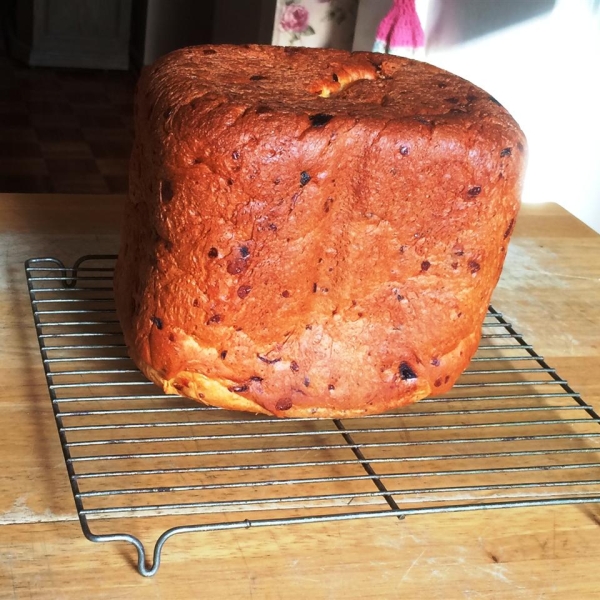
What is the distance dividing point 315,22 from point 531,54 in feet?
1.57

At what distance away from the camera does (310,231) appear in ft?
2.93

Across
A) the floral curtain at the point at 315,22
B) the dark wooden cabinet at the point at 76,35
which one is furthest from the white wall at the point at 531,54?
the dark wooden cabinet at the point at 76,35

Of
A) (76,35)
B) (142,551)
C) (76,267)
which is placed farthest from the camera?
(76,35)

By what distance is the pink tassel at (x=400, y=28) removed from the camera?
1.72 meters

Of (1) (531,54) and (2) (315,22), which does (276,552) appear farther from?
(1) (531,54)

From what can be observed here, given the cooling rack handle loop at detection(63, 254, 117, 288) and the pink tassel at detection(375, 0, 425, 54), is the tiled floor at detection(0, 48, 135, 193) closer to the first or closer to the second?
the pink tassel at detection(375, 0, 425, 54)

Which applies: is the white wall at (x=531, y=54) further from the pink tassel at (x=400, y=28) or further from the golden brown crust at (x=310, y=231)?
the golden brown crust at (x=310, y=231)

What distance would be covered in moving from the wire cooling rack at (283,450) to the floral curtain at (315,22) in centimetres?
100

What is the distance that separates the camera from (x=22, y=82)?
3951 mm

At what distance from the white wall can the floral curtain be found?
98 millimetres

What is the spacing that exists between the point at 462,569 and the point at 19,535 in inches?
15.8

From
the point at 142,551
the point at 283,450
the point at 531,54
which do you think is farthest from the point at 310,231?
the point at 531,54

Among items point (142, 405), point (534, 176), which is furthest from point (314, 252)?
point (534, 176)

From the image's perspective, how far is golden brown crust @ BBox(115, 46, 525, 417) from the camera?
2.81 ft
